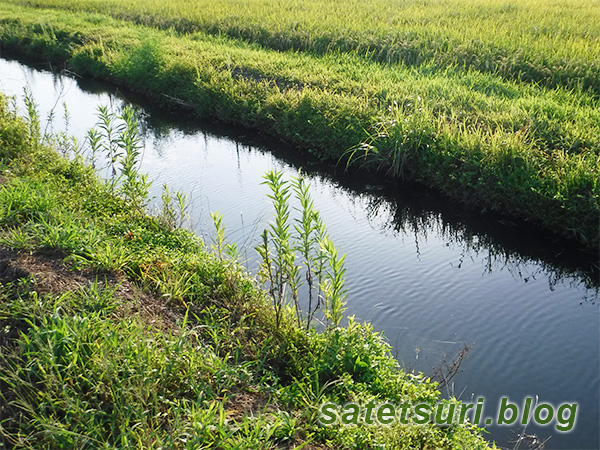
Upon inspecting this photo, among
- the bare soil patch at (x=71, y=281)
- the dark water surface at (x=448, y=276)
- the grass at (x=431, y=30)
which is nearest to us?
the bare soil patch at (x=71, y=281)

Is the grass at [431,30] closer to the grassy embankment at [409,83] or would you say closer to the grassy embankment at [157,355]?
the grassy embankment at [409,83]

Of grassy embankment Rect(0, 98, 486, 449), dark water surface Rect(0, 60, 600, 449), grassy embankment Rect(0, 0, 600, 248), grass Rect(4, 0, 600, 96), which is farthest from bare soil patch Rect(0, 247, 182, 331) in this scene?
grass Rect(4, 0, 600, 96)

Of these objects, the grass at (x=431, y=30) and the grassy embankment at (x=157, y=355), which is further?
the grass at (x=431, y=30)

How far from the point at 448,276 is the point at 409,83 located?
454cm

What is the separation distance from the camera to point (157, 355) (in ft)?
9.75

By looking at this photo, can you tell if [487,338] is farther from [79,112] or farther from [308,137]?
[79,112]

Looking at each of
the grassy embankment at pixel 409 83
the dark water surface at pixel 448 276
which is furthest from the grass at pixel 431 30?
the dark water surface at pixel 448 276

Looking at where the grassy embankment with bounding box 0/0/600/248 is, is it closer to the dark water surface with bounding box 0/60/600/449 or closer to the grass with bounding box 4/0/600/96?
the grass with bounding box 4/0/600/96

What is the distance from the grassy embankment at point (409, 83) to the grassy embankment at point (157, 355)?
334 cm

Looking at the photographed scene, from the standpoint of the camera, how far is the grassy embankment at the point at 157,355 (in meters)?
2.59

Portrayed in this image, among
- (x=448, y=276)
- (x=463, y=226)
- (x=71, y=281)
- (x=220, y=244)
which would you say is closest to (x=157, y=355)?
(x=71, y=281)

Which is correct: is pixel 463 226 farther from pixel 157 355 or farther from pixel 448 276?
pixel 157 355

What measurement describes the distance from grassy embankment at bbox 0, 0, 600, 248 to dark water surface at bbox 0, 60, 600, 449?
393 millimetres

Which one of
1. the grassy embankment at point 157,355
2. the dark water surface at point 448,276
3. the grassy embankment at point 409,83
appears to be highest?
the grassy embankment at point 409,83
